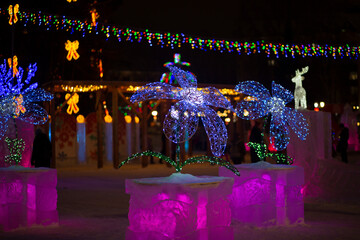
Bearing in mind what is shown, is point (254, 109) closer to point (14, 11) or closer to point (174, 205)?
point (174, 205)

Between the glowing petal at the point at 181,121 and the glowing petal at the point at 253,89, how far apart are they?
7.70ft

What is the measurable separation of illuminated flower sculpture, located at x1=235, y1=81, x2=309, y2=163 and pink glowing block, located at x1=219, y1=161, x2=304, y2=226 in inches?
45.3

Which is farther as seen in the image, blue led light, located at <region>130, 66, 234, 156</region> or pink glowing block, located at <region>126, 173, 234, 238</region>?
blue led light, located at <region>130, 66, 234, 156</region>

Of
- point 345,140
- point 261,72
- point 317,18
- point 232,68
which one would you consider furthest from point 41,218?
point 232,68

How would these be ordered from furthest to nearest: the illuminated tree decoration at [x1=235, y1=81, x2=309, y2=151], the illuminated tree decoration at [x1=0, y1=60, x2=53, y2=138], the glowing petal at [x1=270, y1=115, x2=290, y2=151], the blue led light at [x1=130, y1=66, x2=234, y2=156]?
the illuminated tree decoration at [x1=0, y1=60, x2=53, y2=138], the glowing petal at [x1=270, y1=115, x2=290, y2=151], the illuminated tree decoration at [x1=235, y1=81, x2=309, y2=151], the blue led light at [x1=130, y1=66, x2=234, y2=156]

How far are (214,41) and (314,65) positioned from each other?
21.7 metres

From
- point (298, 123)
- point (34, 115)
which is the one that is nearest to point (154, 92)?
point (298, 123)

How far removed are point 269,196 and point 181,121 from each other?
234 centimetres

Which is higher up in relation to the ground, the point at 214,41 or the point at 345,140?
the point at 214,41

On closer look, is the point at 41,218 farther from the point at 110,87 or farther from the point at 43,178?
the point at 110,87

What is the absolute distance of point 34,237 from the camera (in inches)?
294

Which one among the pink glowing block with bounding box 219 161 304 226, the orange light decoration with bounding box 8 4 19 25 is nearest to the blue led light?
the pink glowing block with bounding box 219 161 304 226

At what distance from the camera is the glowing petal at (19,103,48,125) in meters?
11.6

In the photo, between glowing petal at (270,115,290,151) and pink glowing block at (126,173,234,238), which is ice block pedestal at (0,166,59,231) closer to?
pink glowing block at (126,173,234,238)
